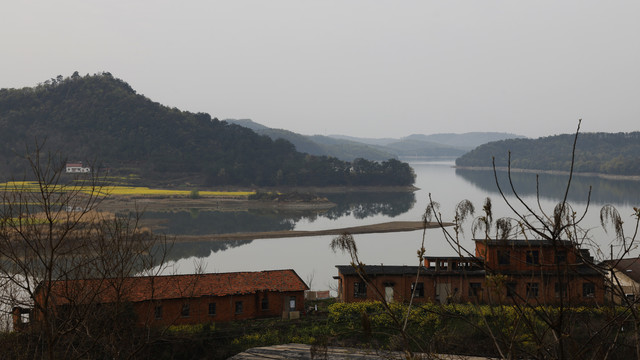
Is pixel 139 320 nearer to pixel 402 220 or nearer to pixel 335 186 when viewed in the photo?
pixel 402 220

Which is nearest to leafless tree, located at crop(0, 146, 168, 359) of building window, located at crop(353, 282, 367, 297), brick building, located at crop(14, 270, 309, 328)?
brick building, located at crop(14, 270, 309, 328)

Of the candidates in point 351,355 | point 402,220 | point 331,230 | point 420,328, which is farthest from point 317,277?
point 402,220

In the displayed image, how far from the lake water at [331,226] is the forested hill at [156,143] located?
1464 cm

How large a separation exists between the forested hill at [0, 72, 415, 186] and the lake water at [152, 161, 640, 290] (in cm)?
1464

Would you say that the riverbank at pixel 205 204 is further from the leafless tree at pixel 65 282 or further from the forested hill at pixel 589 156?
the forested hill at pixel 589 156

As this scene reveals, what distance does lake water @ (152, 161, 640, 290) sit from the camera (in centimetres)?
4588

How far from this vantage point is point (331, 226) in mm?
71562

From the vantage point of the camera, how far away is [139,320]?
22188 millimetres

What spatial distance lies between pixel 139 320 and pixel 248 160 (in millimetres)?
107580

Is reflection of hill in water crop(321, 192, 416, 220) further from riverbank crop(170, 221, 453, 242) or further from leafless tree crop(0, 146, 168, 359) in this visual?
leafless tree crop(0, 146, 168, 359)

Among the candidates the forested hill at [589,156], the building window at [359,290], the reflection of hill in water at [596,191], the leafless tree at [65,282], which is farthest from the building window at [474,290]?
the forested hill at [589,156]

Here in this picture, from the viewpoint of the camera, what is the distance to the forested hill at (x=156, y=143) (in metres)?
120

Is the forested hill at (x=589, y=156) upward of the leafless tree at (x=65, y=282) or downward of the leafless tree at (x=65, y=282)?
upward

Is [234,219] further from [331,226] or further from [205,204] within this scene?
[205,204]
